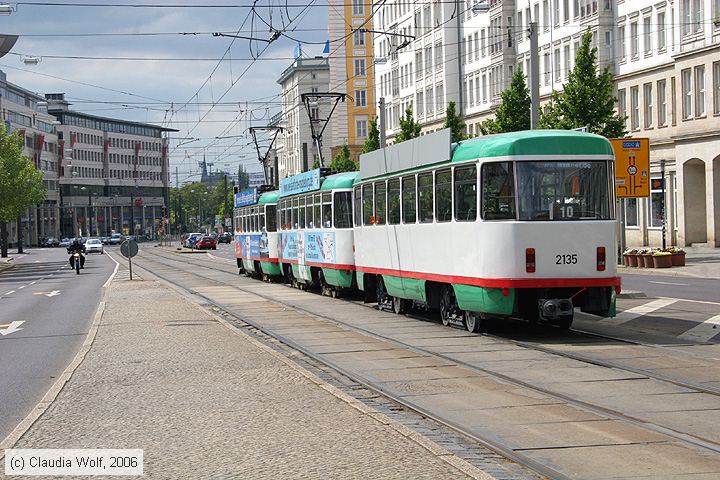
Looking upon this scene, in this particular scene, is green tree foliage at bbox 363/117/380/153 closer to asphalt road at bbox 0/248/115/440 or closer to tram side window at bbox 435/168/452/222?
asphalt road at bbox 0/248/115/440

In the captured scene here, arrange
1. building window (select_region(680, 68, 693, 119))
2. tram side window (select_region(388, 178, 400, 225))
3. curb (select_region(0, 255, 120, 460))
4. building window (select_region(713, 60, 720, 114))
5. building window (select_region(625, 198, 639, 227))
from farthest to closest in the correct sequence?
building window (select_region(625, 198, 639, 227)), building window (select_region(680, 68, 693, 119)), building window (select_region(713, 60, 720, 114)), tram side window (select_region(388, 178, 400, 225)), curb (select_region(0, 255, 120, 460))

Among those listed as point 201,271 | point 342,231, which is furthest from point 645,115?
point 342,231

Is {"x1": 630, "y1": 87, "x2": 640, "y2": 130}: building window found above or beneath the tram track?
above

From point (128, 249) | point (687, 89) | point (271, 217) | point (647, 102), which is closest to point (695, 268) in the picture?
point (271, 217)

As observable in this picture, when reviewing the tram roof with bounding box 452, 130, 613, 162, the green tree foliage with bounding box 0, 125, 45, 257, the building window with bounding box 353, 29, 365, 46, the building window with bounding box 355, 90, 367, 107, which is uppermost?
the building window with bounding box 353, 29, 365, 46

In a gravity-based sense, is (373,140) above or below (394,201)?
above

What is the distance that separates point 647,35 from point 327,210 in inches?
1221

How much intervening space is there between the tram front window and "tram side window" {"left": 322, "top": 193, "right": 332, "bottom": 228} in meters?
12.7

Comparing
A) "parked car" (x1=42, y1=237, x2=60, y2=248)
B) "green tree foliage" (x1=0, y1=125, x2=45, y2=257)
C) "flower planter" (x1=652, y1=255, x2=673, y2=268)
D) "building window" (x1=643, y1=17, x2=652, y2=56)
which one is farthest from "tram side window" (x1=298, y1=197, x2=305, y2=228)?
"parked car" (x1=42, y1=237, x2=60, y2=248)

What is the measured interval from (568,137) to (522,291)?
237cm

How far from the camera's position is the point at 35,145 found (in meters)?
149

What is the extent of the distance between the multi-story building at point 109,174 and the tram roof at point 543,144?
5857 inches

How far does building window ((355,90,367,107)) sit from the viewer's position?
114 metres

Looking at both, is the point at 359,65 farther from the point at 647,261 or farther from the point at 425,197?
the point at 425,197
